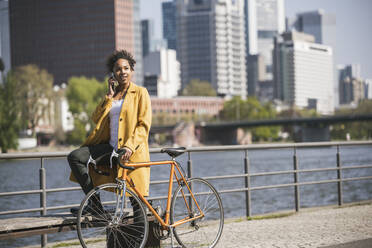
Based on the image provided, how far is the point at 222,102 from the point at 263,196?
405ft

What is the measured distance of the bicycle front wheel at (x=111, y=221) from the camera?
5.64 m

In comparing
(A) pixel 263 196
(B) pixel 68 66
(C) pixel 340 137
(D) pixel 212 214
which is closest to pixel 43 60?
(B) pixel 68 66

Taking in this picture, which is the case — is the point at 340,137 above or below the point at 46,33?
below

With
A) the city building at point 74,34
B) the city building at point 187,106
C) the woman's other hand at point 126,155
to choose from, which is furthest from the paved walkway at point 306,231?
the city building at point 74,34

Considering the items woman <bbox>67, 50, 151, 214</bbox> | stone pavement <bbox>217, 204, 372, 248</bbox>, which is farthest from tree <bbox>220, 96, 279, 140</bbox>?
woman <bbox>67, 50, 151, 214</bbox>

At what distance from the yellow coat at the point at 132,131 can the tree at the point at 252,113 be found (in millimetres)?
115828

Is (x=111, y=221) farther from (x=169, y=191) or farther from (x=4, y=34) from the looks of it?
(x=4, y=34)

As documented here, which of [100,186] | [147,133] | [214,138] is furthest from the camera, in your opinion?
[214,138]

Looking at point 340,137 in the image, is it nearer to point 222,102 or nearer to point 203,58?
point 222,102

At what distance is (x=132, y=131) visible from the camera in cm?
608

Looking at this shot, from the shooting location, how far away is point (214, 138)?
106 m

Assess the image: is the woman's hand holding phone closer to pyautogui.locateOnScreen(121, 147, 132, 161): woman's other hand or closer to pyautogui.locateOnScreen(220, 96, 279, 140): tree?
pyautogui.locateOnScreen(121, 147, 132, 161): woman's other hand

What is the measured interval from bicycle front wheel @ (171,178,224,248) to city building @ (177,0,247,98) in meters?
177

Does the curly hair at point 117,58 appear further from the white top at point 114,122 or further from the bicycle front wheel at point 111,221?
the bicycle front wheel at point 111,221
